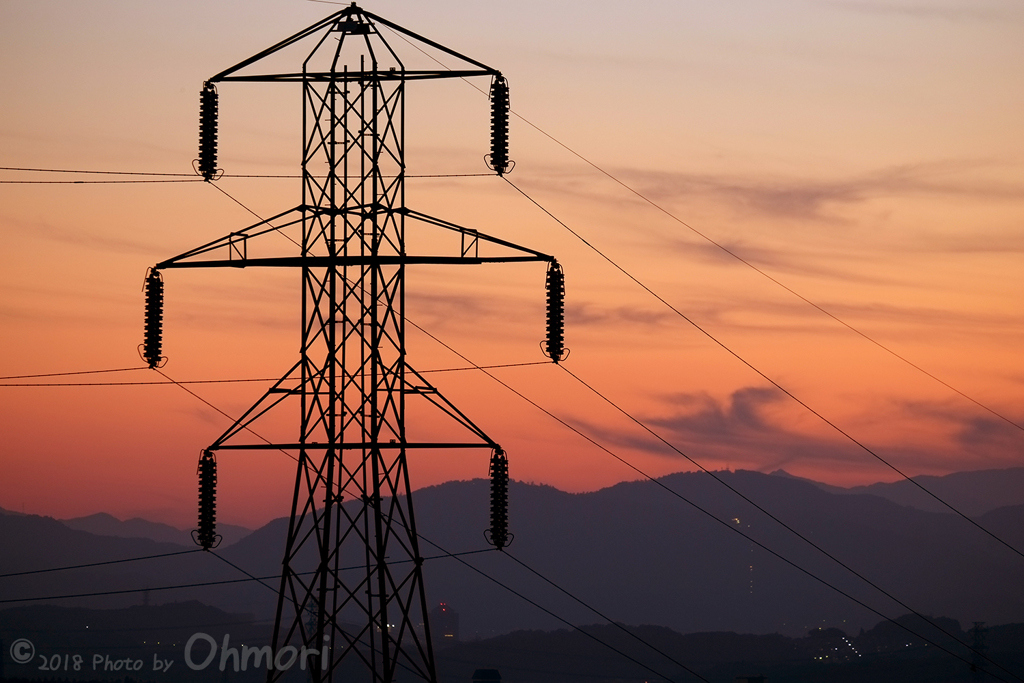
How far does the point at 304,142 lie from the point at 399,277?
468cm

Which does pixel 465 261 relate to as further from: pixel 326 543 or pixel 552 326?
pixel 326 543

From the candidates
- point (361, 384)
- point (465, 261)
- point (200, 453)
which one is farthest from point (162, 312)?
point (465, 261)

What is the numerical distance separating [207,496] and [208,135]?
10.7m

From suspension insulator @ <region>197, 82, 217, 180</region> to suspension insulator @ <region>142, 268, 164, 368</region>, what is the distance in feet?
11.1

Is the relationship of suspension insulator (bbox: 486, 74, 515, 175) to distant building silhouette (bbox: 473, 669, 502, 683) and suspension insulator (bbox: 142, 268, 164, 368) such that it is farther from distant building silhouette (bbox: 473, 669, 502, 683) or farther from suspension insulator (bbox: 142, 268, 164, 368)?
distant building silhouette (bbox: 473, 669, 502, 683)

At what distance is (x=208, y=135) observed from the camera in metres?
43.9

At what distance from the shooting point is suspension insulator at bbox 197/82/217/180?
4341cm

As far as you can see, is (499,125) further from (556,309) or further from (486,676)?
(486,676)

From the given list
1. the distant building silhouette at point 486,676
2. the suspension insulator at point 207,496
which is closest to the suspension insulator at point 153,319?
the suspension insulator at point 207,496

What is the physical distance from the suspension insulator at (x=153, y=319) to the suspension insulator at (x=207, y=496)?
325 cm

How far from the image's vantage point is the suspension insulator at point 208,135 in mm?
43406

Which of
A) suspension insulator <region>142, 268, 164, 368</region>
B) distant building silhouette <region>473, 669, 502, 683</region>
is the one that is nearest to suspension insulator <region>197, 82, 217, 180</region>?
suspension insulator <region>142, 268, 164, 368</region>

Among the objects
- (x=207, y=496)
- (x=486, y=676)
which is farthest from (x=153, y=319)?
(x=486, y=676)

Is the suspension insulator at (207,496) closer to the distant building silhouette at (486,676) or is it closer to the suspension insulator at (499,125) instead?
the suspension insulator at (499,125)
